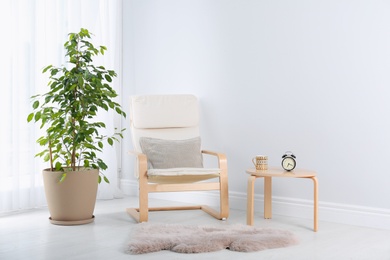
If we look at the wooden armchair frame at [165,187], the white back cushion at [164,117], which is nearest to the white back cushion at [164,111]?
the white back cushion at [164,117]

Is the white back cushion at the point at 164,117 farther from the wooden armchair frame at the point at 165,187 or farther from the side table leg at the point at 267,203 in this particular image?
the side table leg at the point at 267,203

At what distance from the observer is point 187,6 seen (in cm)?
516

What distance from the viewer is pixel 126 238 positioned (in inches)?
141

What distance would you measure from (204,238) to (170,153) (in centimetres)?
119

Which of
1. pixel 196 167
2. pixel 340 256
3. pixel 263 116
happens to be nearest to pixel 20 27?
pixel 196 167

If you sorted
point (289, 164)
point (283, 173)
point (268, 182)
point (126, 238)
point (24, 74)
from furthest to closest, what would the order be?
point (24, 74), point (268, 182), point (289, 164), point (283, 173), point (126, 238)

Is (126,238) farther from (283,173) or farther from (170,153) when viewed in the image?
(283,173)

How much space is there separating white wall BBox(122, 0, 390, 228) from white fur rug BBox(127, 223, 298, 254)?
33.2 inches

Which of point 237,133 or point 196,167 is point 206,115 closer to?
point 237,133

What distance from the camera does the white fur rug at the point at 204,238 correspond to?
320cm

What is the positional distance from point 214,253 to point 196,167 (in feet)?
4.43

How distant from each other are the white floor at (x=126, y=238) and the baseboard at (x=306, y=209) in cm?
9

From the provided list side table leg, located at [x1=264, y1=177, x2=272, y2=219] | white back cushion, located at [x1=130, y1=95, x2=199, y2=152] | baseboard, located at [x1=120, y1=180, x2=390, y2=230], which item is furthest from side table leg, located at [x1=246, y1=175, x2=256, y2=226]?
white back cushion, located at [x1=130, y1=95, x2=199, y2=152]

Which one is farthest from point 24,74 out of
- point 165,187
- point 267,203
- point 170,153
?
point 267,203
